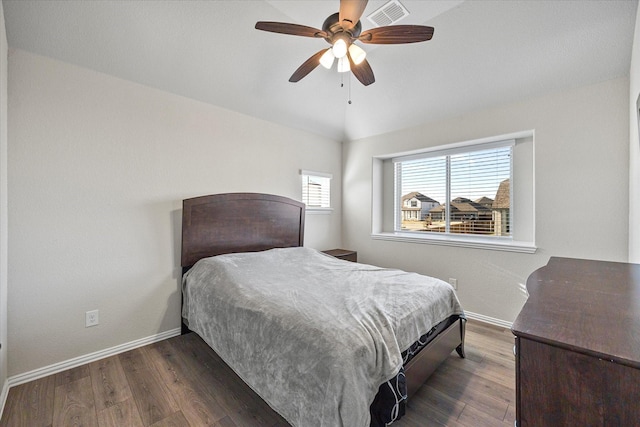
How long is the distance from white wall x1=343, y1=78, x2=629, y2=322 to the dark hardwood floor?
0.84 metres

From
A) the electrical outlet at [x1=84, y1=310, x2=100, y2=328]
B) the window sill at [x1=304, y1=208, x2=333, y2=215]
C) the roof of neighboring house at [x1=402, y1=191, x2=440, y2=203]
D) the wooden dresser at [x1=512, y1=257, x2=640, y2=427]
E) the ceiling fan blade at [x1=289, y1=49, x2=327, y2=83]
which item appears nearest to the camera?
the wooden dresser at [x1=512, y1=257, x2=640, y2=427]

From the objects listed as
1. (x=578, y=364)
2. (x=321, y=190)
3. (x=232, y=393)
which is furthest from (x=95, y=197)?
(x=578, y=364)

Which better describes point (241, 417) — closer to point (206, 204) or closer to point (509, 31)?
point (206, 204)

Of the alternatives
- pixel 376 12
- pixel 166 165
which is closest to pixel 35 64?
pixel 166 165

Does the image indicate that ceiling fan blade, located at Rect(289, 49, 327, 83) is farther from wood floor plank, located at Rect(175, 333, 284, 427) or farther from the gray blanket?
wood floor plank, located at Rect(175, 333, 284, 427)

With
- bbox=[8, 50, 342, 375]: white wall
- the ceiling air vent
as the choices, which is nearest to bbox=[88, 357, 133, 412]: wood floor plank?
bbox=[8, 50, 342, 375]: white wall

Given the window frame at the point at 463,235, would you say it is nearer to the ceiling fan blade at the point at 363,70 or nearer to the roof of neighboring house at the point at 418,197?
the roof of neighboring house at the point at 418,197

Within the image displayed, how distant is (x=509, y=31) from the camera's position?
7.28 ft

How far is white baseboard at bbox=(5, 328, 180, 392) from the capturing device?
1.92 m

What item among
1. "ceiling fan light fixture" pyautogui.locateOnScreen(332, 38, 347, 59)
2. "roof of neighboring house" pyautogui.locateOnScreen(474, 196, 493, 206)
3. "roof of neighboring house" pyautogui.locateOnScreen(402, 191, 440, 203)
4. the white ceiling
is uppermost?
the white ceiling

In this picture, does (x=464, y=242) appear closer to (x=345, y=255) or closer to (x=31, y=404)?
(x=345, y=255)

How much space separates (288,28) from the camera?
1748 mm

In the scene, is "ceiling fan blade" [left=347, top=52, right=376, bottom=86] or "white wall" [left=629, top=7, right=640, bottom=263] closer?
"white wall" [left=629, top=7, right=640, bottom=263]

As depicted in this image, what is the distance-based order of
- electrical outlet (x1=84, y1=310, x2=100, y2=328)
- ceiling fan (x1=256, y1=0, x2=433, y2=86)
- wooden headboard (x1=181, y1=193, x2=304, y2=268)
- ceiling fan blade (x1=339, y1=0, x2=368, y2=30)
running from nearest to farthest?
ceiling fan blade (x1=339, y1=0, x2=368, y2=30)
ceiling fan (x1=256, y1=0, x2=433, y2=86)
electrical outlet (x1=84, y1=310, x2=100, y2=328)
wooden headboard (x1=181, y1=193, x2=304, y2=268)
